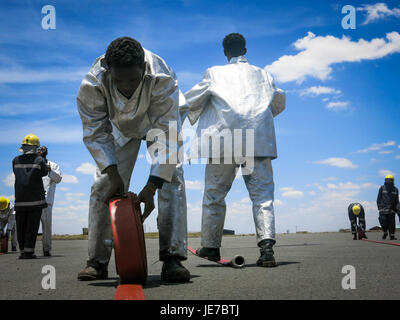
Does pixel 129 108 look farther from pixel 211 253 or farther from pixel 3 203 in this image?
pixel 3 203

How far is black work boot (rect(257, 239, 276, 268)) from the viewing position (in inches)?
173

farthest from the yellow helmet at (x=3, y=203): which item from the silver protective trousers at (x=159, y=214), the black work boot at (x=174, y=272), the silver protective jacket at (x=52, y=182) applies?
the black work boot at (x=174, y=272)

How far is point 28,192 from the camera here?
7.89 m

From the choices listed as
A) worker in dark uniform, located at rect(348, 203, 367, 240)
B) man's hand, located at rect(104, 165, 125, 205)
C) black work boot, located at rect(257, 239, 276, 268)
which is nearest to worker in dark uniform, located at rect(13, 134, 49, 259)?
black work boot, located at rect(257, 239, 276, 268)

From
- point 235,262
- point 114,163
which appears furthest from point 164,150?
point 235,262

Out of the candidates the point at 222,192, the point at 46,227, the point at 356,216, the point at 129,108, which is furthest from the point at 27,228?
the point at 356,216

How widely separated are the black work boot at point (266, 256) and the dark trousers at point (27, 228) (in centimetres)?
473

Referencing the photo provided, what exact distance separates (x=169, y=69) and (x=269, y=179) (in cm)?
201

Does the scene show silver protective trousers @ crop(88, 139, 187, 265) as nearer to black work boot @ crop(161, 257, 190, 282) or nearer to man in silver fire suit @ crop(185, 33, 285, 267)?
black work boot @ crop(161, 257, 190, 282)

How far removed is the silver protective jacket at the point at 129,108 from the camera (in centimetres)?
349

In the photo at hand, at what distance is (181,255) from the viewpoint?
3568 millimetres

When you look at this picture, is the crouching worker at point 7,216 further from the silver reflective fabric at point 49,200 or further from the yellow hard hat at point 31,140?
the yellow hard hat at point 31,140
